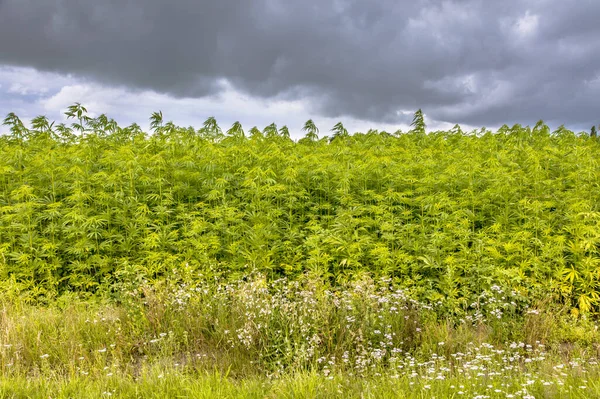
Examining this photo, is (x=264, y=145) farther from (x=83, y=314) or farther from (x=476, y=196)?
(x=83, y=314)

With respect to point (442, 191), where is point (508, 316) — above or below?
below

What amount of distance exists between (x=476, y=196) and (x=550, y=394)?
476 centimetres

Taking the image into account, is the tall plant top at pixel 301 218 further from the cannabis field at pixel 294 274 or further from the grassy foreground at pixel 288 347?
the grassy foreground at pixel 288 347

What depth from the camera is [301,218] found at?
8.43m

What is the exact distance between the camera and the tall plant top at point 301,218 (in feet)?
22.6

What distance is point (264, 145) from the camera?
1120 centimetres

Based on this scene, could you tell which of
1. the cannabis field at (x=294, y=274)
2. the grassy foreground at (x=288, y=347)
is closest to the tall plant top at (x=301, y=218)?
the cannabis field at (x=294, y=274)

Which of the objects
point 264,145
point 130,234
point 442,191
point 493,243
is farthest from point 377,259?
point 264,145

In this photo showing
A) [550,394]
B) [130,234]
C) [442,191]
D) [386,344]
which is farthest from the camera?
[442,191]

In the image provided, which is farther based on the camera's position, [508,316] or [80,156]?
[80,156]

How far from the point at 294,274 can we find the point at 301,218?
1.52 meters

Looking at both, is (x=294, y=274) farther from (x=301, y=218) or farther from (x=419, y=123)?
(x=419, y=123)

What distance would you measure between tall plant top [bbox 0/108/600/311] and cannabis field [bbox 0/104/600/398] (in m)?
0.05

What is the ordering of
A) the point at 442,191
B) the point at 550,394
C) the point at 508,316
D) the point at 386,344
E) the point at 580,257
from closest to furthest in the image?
1. the point at 550,394
2. the point at 386,344
3. the point at 508,316
4. the point at 580,257
5. the point at 442,191
